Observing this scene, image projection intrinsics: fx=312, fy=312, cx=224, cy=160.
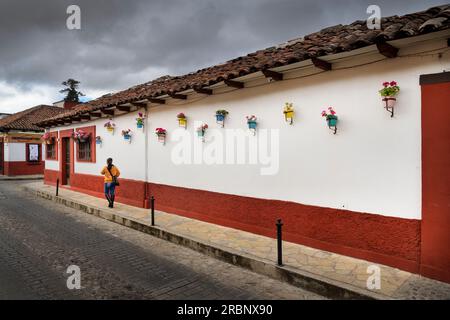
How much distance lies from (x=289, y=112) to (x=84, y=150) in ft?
32.8

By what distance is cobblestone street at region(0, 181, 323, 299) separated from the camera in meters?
4.28

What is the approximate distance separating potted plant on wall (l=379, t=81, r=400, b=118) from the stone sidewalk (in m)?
2.41

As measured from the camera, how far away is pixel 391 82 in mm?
4668

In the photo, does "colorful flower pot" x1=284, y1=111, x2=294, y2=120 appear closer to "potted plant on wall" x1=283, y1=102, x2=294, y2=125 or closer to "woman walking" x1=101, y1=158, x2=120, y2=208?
"potted plant on wall" x1=283, y1=102, x2=294, y2=125

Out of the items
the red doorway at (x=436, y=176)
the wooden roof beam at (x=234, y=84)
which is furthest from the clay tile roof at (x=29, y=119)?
the red doorway at (x=436, y=176)

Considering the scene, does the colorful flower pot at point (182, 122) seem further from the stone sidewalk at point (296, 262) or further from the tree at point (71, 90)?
the tree at point (71, 90)

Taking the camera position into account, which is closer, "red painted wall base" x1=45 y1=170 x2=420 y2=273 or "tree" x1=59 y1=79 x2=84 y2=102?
"red painted wall base" x1=45 y1=170 x2=420 y2=273

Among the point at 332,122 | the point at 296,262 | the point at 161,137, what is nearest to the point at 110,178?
the point at 161,137

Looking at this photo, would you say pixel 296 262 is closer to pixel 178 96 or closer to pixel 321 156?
pixel 321 156

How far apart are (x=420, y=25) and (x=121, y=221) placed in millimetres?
7654

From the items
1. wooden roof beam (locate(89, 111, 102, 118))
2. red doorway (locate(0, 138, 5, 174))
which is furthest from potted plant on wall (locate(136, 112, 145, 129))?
red doorway (locate(0, 138, 5, 174))

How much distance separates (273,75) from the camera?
5.98 metres

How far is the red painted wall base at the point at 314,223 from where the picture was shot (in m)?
4.67

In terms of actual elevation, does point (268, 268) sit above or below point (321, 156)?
below
